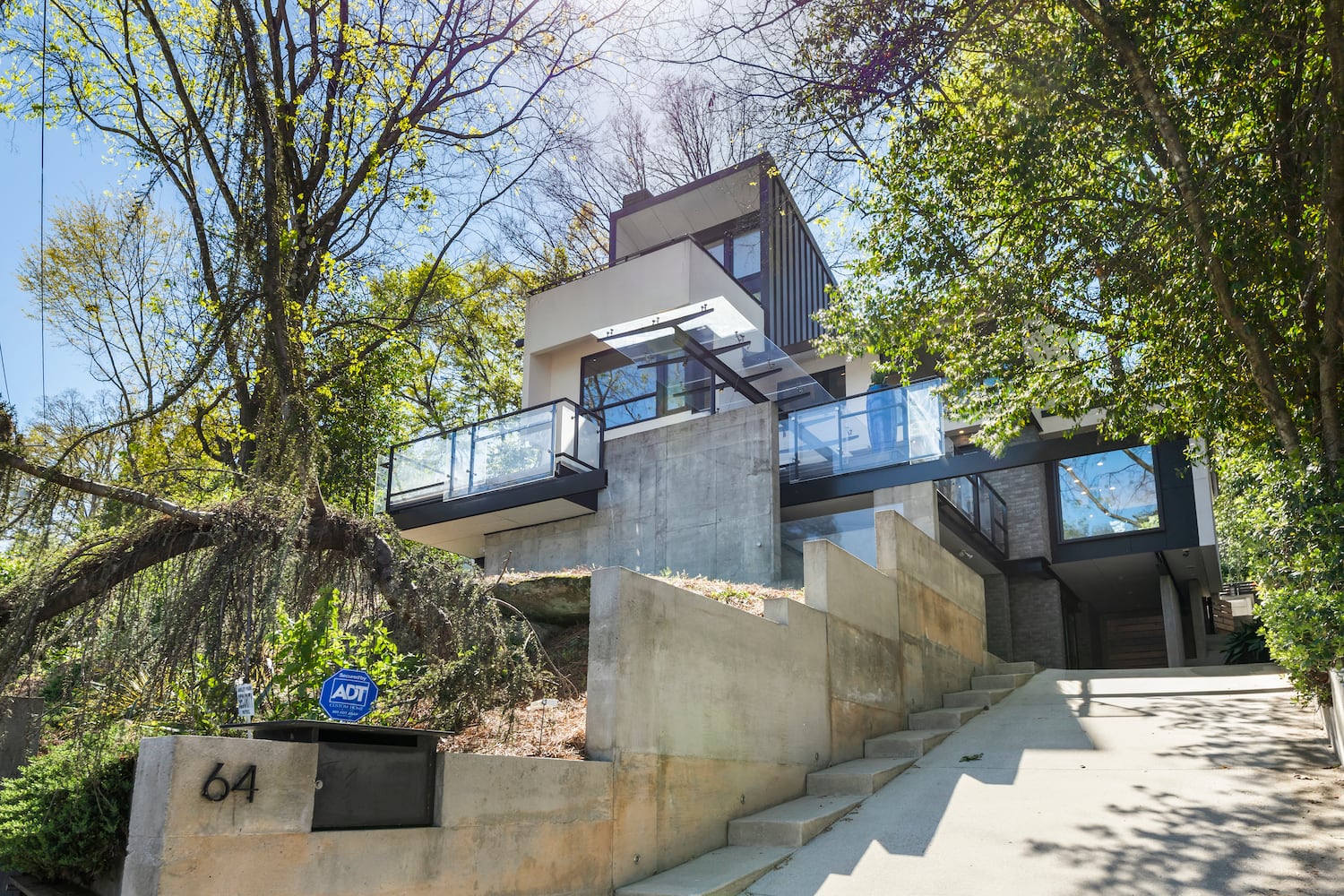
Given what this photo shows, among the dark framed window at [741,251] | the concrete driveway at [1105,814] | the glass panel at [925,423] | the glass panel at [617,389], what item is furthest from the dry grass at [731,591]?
the dark framed window at [741,251]

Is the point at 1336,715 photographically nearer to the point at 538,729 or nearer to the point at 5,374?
the point at 538,729

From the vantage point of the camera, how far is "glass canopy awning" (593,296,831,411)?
13742 mm

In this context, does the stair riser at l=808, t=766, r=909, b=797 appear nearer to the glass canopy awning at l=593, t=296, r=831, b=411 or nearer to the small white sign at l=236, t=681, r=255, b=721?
the small white sign at l=236, t=681, r=255, b=721

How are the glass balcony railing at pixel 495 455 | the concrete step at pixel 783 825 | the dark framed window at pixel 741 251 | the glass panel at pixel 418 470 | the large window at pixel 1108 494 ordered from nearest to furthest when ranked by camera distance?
the concrete step at pixel 783 825 → the glass balcony railing at pixel 495 455 → the large window at pixel 1108 494 → the glass panel at pixel 418 470 → the dark framed window at pixel 741 251

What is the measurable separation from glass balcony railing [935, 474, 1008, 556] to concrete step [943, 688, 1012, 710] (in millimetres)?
3522

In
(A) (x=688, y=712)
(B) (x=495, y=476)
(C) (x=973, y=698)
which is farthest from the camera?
(B) (x=495, y=476)

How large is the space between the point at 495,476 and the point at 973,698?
324 inches

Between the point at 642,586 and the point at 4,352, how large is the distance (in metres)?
3.95

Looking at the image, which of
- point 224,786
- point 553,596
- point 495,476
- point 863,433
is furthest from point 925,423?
point 224,786

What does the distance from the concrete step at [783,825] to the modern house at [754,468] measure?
4934 mm

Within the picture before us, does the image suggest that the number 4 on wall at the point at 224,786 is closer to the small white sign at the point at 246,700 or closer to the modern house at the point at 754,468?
the small white sign at the point at 246,700

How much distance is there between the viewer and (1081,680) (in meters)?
11.7

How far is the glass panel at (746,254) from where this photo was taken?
61.6 feet

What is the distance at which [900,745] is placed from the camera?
8297 millimetres
